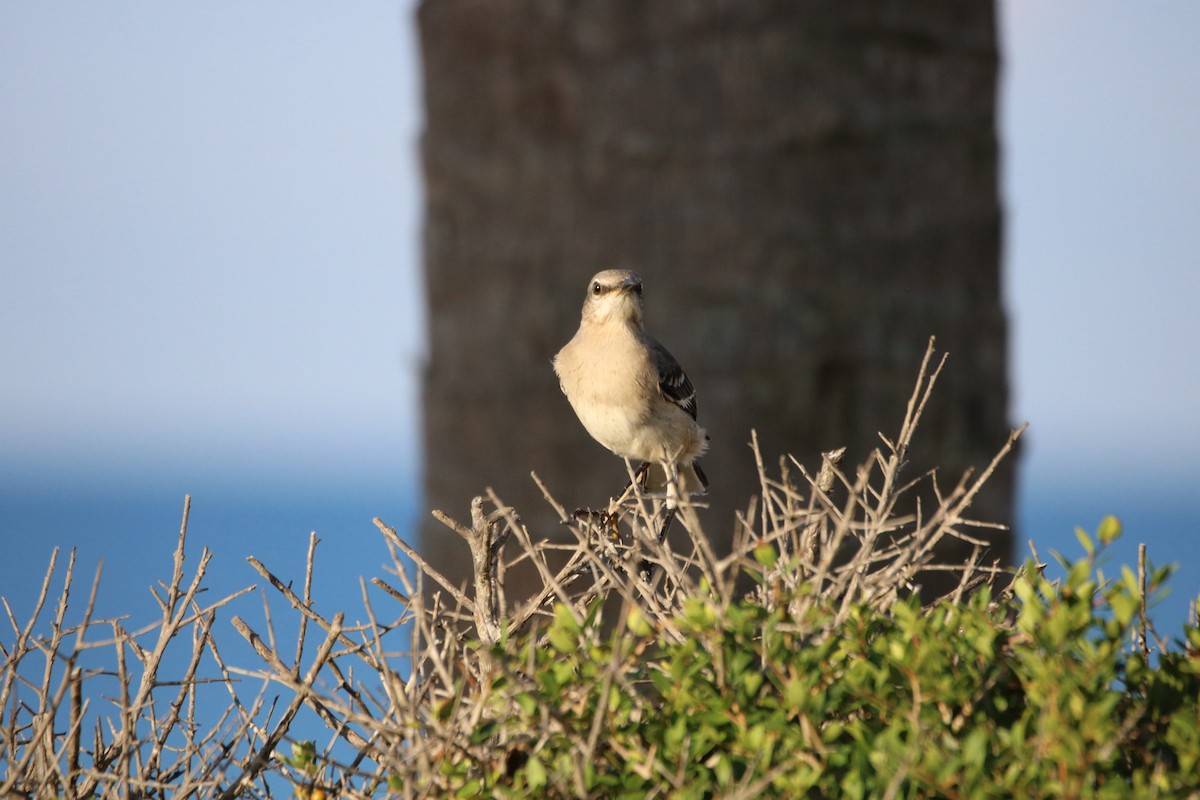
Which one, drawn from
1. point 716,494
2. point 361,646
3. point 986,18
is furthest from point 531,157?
point 361,646

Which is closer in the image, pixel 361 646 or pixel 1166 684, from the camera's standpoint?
pixel 1166 684

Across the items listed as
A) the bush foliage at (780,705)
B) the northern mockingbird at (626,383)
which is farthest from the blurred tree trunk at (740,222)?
the bush foliage at (780,705)

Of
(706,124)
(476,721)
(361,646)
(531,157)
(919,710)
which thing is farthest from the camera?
(531,157)

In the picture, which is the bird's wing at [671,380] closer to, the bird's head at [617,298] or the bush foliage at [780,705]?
the bird's head at [617,298]

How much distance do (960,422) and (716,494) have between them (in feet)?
4.42

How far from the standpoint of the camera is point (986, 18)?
20.7ft

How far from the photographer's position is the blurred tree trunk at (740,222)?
596 cm

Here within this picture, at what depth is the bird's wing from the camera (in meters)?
4.74

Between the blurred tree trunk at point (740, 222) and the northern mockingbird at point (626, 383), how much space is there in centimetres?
117

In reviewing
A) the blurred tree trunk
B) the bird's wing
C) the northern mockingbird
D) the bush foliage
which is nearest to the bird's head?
the northern mockingbird

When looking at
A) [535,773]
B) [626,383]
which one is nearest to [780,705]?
[535,773]

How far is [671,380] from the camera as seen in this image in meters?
4.79

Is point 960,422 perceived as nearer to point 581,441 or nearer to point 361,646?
point 581,441

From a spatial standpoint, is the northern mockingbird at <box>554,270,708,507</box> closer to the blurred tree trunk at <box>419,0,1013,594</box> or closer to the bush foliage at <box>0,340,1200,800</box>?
the blurred tree trunk at <box>419,0,1013,594</box>
